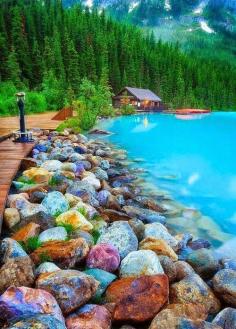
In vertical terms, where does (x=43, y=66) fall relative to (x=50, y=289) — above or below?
above

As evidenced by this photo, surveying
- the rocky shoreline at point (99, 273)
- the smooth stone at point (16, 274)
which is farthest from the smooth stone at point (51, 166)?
the smooth stone at point (16, 274)

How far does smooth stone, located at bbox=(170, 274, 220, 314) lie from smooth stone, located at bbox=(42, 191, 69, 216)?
282 cm

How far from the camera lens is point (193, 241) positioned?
7.45 meters

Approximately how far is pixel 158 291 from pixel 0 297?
1.69m

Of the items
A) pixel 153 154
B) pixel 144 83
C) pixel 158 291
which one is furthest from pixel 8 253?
pixel 144 83

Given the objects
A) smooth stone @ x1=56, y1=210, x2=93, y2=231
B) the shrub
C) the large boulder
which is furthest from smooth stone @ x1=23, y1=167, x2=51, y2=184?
the shrub

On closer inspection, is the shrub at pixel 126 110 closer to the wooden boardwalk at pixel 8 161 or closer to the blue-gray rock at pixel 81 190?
the wooden boardwalk at pixel 8 161

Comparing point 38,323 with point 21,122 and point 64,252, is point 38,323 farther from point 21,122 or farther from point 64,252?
point 21,122

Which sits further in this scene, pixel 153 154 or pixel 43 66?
pixel 43 66

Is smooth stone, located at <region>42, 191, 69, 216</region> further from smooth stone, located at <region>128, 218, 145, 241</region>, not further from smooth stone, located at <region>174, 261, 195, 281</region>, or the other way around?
smooth stone, located at <region>174, 261, 195, 281</region>

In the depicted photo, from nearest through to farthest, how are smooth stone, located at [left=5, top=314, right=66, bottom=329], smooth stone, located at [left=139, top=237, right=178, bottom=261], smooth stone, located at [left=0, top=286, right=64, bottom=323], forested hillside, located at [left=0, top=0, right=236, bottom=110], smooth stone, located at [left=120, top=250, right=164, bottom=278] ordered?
smooth stone, located at [left=5, top=314, right=66, bottom=329]
smooth stone, located at [left=0, top=286, right=64, bottom=323]
smooth stone, located at [left=120, top=250, right=164, bottom=278]
smooth stone, located at [left=139, top=237, right=178, bottom=261]
forested hillside, located at [left=0, top=0, right=236, bottom=110]

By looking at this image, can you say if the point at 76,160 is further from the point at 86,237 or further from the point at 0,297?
the point at 0,297

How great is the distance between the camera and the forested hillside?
54062mm

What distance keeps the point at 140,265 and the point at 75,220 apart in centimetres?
176
